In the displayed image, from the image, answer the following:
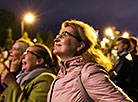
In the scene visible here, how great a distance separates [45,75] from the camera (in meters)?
2.63

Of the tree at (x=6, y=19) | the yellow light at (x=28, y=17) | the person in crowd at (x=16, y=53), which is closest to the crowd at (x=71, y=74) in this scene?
the person in crowd at (x=16, y=53)

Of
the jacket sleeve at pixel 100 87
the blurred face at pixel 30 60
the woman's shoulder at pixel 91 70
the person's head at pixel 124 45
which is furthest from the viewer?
the person's head at pixel 124 45

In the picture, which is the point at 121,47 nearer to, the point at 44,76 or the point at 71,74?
the point at 44,76

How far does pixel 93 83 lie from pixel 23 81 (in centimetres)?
156

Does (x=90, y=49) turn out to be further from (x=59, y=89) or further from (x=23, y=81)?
(x=23, y=81)

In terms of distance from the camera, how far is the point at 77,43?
6.61 ft

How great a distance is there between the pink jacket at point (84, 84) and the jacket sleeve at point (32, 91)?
1.85 feet

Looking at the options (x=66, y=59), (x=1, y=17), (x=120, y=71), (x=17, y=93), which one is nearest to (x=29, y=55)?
(x=17, y=93)

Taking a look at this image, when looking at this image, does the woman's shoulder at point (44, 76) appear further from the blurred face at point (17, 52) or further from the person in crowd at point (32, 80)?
the blurred face at point (17, 52)

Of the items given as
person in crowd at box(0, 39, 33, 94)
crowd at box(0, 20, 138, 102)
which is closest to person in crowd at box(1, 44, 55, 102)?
crowd at box(0, 20, 138, 102)

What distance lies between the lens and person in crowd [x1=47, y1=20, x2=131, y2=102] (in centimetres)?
150

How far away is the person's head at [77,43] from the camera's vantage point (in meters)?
2.00

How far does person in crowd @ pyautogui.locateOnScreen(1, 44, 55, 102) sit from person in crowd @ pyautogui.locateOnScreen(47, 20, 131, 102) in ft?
1.84

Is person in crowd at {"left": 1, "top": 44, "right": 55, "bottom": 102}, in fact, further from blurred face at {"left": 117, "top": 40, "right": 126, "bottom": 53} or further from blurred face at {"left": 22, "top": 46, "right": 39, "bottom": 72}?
A: blurred face at {"left": 117, "top": 40, "right": 126, "bottom": 53}
